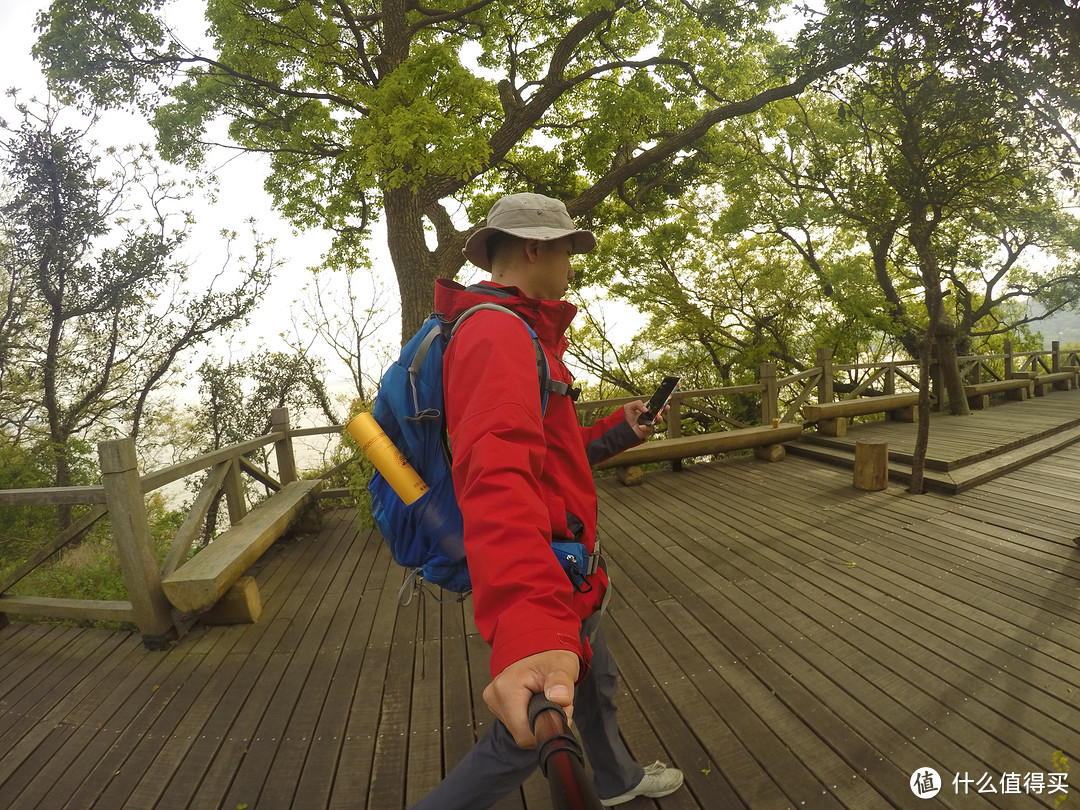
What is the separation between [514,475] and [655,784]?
70.2 inches

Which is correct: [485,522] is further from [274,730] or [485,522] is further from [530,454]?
[274,730]

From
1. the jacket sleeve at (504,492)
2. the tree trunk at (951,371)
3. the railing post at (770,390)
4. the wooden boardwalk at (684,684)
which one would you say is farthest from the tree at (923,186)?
the jacket sleeve at (504,492)

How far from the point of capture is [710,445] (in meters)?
6.78

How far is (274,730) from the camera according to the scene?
2.62 metres

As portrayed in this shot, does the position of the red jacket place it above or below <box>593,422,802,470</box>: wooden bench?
above

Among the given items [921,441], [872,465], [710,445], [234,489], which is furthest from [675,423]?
[234,489]

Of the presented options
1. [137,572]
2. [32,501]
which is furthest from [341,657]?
[32,501]

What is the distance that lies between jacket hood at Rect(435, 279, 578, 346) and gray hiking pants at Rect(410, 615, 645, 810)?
0.85m

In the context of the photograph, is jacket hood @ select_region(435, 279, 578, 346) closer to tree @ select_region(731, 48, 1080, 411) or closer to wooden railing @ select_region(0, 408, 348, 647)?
wooden railing @ select_region(0, 408, 348, 647)

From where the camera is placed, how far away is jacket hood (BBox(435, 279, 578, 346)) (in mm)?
1391

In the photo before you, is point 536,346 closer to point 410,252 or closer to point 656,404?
point 656,404

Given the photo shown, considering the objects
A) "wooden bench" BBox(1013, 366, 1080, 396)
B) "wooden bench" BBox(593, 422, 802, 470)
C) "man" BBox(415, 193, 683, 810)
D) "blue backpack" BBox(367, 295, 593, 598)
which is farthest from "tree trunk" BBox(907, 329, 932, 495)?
"wooden bench" BBox(1013, 366, 1080, 396)

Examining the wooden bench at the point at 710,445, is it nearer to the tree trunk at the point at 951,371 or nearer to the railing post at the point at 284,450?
the railing post at the point at 284,450

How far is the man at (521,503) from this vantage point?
0.85 metres
